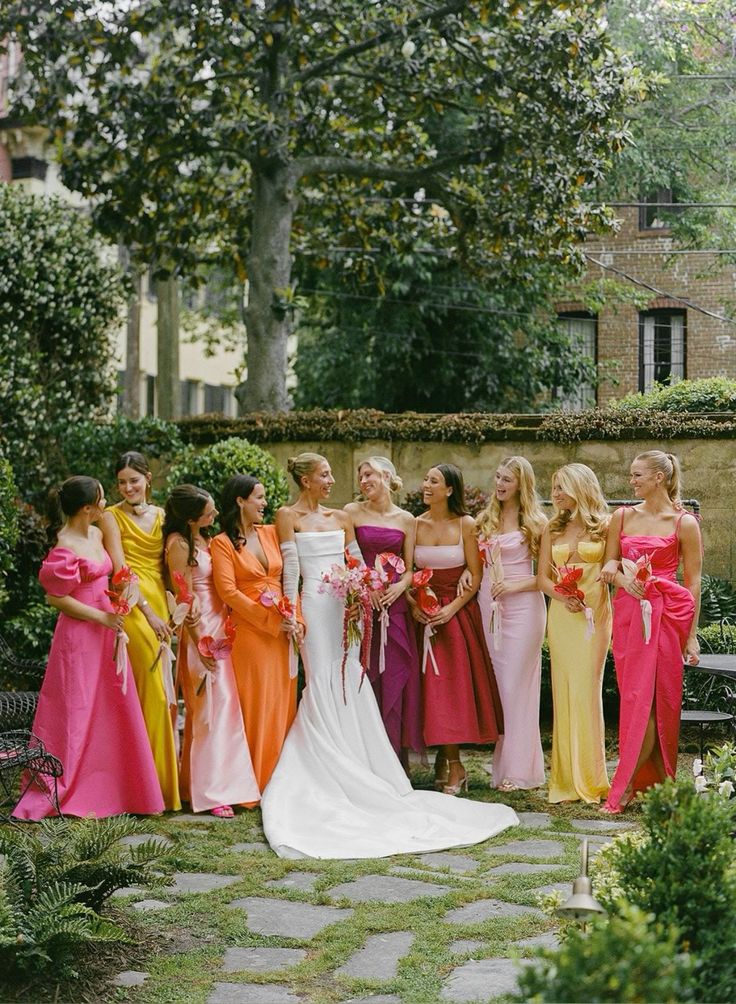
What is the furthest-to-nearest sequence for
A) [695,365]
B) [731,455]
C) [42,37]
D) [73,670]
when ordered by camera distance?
[695,365], [42,37], [731,455], [73,670]

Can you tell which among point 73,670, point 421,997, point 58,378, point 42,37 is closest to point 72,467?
point 58,378

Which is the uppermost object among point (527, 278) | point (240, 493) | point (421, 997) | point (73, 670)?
point (527, 278)

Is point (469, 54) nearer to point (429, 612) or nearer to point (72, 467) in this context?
point (72, 467)

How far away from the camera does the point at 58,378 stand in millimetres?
13516

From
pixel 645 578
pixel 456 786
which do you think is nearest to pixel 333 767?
pixel 456 786

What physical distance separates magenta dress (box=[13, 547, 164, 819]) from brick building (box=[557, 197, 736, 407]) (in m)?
15.2

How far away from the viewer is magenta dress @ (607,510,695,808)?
25.9 ft

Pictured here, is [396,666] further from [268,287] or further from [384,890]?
[268,287]

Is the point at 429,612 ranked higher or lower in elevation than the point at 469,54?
lower

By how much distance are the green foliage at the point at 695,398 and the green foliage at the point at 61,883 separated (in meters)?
8.62

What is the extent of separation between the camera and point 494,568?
8.62 m

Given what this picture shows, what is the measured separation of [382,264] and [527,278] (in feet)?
10.8

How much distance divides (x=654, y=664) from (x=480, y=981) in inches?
140

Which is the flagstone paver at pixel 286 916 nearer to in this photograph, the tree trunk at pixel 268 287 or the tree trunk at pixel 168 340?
the tree trunk at pixel 268 287
